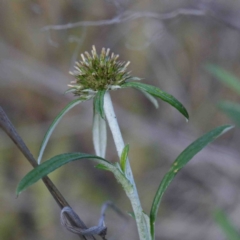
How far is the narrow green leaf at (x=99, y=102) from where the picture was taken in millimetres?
584

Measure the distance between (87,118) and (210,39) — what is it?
2.63 feet

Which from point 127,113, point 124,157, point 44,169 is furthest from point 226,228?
point 127,113

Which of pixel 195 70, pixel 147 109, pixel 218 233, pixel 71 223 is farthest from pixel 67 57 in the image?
pixel 71 223

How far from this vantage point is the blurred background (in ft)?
6.57

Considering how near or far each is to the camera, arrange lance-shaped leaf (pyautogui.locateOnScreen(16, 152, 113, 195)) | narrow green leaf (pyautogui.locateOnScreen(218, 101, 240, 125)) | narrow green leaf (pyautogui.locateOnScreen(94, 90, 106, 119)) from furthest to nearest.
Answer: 1. narrow green leaf (pyautogui.locateOnScreen(218, 101, 240, 125))
2. narrow green leaf (pyautogui.locateOnScreen(94, 90, 106, 119))
3. lance-shaped leaf (pyautogui.locateOnScreen(16, 152, 113, 195))

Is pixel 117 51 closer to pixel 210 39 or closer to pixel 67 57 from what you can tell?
pixel 67 57

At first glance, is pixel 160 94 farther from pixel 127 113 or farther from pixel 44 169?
pixel 127 113

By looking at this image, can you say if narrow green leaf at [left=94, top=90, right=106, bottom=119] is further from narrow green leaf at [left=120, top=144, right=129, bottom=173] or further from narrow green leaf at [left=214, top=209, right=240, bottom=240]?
narrow green leaf at [left=214, top=209, right=240, bottom=240]

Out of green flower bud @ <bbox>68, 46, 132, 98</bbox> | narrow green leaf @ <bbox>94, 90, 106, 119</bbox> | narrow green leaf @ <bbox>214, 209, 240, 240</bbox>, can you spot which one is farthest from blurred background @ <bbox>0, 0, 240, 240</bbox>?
narrow green leaf @ <bbox>94, 90, 106, 119</bbox>

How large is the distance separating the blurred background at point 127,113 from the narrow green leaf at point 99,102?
4.49ft

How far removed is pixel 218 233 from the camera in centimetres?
192

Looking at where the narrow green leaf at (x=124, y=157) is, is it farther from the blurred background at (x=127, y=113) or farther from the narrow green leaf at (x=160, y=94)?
the blurred background at (x=127, y=113)

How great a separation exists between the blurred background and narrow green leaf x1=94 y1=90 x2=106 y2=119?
1.37 meters

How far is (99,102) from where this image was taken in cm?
60
